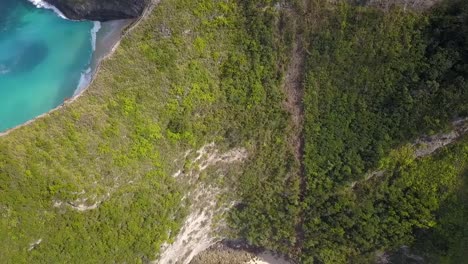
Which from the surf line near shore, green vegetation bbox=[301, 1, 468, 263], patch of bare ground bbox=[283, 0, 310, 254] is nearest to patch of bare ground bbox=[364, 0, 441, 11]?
green vegetation bbox=[301, 1, 468, 263]

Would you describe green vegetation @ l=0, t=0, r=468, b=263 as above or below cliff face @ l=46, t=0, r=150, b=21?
below

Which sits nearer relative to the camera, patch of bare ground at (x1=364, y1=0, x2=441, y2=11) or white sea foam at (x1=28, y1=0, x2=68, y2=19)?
patch of bare ground at (x1=364, y1=0, x2=441, y2=11)

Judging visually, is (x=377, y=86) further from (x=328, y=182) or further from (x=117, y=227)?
(x=117, y=227)

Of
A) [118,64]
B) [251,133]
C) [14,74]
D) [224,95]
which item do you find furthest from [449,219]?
[14,74]

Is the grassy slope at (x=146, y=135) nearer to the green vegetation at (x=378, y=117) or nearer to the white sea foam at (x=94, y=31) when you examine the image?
the green vegetation at (x=378, y=117)

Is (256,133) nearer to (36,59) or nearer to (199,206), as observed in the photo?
(199,206)

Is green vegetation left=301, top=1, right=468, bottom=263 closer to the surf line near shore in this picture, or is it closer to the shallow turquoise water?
the surf line near shore
